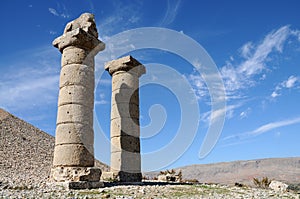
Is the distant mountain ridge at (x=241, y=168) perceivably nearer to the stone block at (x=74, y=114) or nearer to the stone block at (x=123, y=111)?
the stone block at (x=123, y=111)

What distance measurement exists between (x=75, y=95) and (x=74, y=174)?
9.76ft

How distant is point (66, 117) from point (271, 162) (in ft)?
202

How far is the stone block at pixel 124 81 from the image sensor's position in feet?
50.4

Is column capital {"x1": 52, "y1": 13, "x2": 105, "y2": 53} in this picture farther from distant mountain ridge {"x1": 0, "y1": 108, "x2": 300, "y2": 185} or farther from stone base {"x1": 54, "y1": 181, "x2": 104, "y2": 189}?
distant mountain ridge {"x1": 0, "y1": 108, "x2": 300, "y2": 185}

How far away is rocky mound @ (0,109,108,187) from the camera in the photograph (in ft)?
58.9

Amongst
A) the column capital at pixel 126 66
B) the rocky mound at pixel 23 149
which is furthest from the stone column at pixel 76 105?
the rocky mound at pixel 23 149

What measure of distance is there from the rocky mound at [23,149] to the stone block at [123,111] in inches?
191

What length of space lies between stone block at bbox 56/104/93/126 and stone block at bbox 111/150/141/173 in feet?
10.0

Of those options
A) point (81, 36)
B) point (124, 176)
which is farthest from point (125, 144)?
point (81, 36)

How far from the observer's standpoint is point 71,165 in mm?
10859

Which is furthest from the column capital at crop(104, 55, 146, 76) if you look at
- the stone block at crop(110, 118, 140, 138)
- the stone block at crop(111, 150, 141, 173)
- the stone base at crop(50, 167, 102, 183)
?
the stone base at crop(50, 167, 102, 183)

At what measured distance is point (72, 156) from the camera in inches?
432

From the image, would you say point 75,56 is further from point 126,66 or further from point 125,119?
point 125,119

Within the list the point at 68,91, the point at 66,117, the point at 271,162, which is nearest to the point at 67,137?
the point at 66,117
